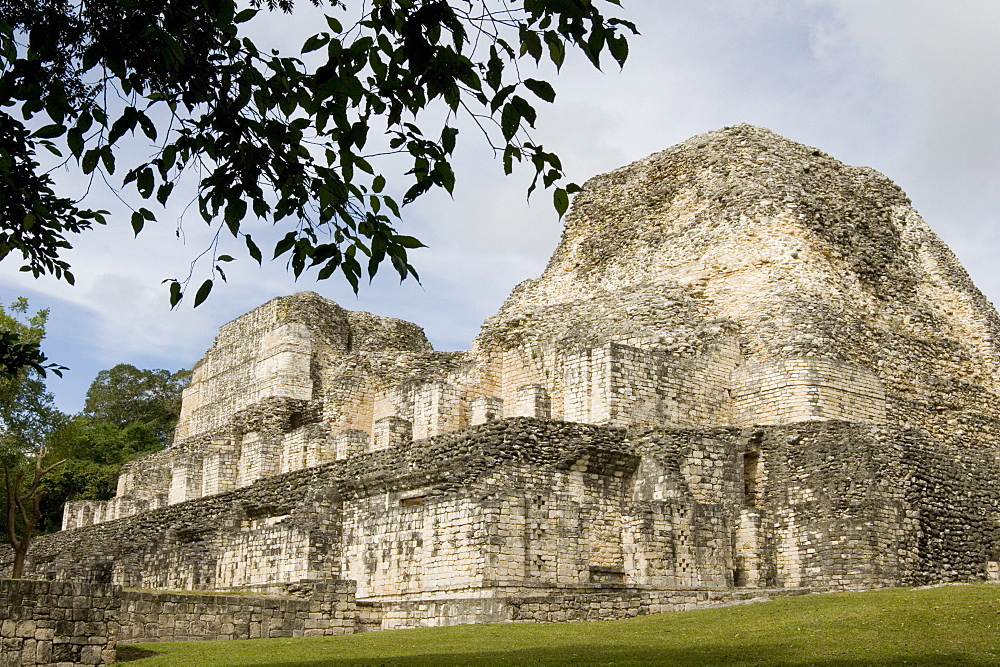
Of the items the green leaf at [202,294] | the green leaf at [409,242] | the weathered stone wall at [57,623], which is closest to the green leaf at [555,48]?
the green leaf at [409,242]

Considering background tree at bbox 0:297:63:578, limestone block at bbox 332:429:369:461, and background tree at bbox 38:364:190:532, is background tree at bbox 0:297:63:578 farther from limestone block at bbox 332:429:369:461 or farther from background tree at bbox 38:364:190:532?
limestone block at bbox 332:429:369:461

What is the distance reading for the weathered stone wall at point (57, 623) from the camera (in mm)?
12039

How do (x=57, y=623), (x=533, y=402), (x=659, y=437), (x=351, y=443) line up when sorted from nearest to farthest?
(x=57, y=623), (x=659, y=437), (x=533, y=402), (x=351, y=443)

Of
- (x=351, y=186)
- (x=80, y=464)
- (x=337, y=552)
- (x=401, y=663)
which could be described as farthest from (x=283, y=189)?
(x=80, y=464)

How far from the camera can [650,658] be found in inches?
397

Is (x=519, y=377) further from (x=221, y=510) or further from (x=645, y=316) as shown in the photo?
(x=221, y=510)

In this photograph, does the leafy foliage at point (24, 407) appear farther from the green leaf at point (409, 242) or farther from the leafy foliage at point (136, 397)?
the green leaf at point (409, 242)

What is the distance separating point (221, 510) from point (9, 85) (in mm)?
19416

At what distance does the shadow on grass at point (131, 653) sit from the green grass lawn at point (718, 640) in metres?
0.04

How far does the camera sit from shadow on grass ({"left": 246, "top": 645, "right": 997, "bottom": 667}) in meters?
9.21

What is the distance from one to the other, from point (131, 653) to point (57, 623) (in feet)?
3.97

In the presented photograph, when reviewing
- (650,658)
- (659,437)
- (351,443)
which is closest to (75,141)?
(650,658)

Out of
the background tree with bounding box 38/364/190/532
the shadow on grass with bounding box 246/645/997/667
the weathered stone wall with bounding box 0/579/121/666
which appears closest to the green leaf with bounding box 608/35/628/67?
the shadow on grass with bounding box 246/645/997/667

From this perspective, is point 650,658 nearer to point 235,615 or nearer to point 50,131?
point 50,131
